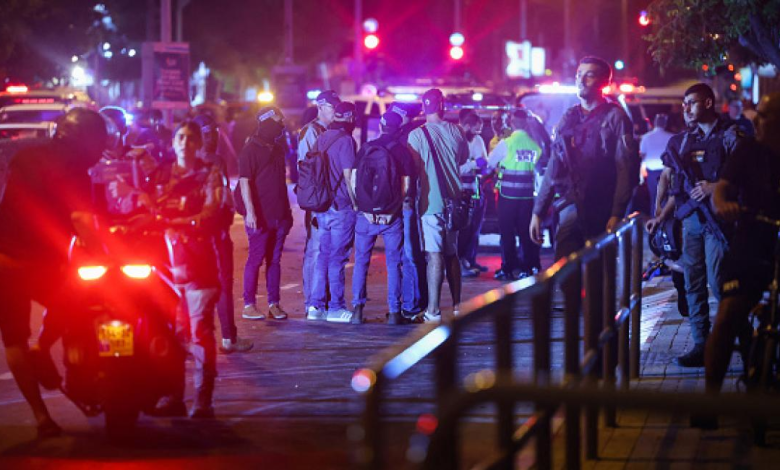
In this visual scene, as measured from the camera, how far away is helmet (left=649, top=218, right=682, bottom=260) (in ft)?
29.4

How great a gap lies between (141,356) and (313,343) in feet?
11.6

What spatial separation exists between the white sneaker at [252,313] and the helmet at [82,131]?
4474 mm

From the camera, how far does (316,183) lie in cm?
1168

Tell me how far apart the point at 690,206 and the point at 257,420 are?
3138 millimetres

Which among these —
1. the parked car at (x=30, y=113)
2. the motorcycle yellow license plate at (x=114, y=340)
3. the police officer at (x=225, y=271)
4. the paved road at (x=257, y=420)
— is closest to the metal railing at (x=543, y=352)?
the paved road at (x=257, y=420)

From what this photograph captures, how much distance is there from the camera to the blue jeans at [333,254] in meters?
11.9

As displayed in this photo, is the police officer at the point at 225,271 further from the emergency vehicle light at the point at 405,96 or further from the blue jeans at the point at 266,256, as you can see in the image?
the emergency vehicle light at the point at 405,96

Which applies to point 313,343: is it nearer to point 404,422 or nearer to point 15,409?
point 15,409

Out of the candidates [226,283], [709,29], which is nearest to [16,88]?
[709,29]

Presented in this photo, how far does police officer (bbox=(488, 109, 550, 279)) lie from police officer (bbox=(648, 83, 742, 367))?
574cm

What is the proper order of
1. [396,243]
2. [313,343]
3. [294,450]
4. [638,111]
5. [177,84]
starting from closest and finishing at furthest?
1. [294,450]
2. [313,343]
3. [396,243]
4. [638,111]
5. [177,84]

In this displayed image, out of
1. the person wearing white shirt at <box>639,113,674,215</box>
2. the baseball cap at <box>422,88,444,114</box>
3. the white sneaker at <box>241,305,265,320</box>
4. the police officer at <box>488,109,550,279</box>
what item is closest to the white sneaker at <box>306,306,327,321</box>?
the white sneaker at <box>241,305,265,320</box>

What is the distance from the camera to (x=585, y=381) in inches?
243

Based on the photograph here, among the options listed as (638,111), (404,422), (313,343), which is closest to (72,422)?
(313,343)
